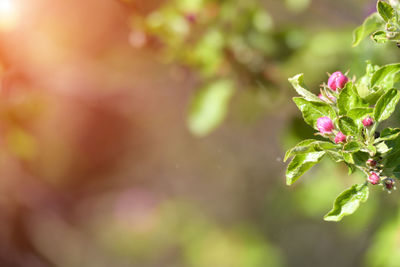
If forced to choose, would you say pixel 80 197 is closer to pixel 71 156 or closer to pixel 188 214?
pixel 71 156

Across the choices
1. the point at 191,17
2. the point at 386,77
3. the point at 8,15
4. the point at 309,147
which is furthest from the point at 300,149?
the point at 8,15

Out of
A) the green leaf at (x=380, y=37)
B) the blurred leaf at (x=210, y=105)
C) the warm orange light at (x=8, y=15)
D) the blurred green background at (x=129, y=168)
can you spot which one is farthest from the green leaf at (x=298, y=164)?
the warm orange light at (x=8, y=15)

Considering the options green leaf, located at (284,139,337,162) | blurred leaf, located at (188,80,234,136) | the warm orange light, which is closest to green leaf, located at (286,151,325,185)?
green leaf, located at (284,139,337,162)

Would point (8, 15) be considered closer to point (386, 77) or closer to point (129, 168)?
point (129, 168)

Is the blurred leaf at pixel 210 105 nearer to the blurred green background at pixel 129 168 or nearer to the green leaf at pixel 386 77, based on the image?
the blurred green background at pixel 129 168

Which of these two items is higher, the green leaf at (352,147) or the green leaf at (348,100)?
the green leaf at (348,100)

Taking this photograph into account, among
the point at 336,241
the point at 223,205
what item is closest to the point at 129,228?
the point at 223,205
